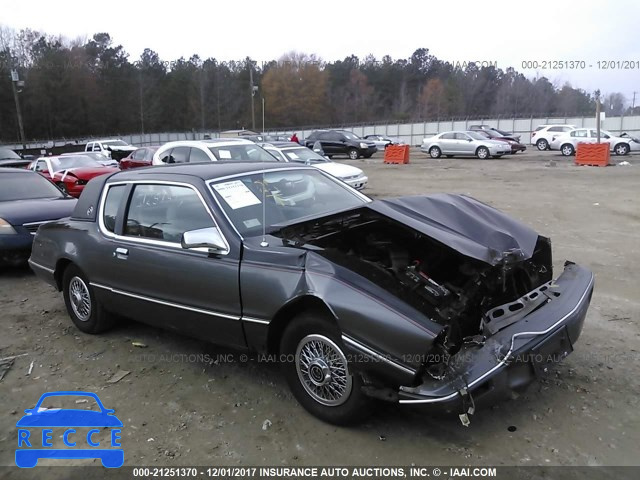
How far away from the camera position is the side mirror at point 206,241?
350 cm

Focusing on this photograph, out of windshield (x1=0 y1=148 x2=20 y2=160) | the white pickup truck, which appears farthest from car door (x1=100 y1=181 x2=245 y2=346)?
the white pickup truck

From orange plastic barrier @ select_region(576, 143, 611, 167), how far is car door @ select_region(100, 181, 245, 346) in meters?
22.2

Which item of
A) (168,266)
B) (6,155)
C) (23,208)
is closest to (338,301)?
(168,266)

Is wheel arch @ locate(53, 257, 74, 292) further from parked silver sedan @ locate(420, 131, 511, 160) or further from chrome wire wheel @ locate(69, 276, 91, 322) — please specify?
parked silver sedan @ locate(420, 131, 511, 160)

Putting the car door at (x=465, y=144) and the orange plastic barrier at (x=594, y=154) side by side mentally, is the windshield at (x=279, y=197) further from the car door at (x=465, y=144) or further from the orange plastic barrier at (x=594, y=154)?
the car door at (x=465, y=144)

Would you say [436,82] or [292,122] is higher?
[436,82]

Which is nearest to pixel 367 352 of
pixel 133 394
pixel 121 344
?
pixel 133 394

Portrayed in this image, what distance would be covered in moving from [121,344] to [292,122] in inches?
3514

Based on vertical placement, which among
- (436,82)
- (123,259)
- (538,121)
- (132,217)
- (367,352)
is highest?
(436,82)

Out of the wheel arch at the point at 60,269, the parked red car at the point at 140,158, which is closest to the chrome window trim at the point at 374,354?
the wheel arch at the point at 60,269

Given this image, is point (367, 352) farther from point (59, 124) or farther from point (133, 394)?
point (59, 124)

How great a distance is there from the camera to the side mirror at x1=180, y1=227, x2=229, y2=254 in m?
3.50

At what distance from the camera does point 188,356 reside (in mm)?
4402

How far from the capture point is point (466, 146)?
90.7ft
